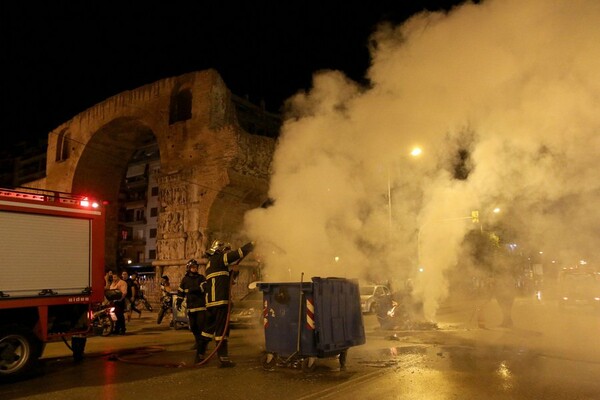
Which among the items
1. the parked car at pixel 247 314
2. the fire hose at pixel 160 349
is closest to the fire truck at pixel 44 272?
the fire hose at pixel 160 349

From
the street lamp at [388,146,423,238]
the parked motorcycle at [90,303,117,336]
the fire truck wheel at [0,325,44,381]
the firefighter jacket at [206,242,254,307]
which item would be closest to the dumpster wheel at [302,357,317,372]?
the firefighter jacket at [206,242,254,307]

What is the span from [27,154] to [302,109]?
196 feet

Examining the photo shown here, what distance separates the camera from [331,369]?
703 cm

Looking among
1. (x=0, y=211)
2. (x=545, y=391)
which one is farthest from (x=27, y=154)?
(x=545, y=391)

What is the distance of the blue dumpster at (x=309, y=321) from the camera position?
6.73 meters

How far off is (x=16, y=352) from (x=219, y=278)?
309 centimetres

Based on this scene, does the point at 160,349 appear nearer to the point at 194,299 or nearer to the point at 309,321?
the point at 194,299

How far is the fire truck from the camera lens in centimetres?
671

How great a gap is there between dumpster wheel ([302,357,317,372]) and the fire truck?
12.1 feet

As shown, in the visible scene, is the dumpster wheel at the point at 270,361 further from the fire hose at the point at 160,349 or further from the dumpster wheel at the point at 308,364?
the fire hose at the point at 160,349

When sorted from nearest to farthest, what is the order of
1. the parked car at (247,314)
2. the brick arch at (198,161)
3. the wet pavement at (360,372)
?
the wet pavement at (360,372) → the parked car at (247,314) → the brick arch at (198,161)

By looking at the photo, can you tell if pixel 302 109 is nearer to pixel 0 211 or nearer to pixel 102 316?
pixel 0 211

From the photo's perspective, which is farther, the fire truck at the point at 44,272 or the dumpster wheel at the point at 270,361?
the dumpster wheel at the point at 270,361

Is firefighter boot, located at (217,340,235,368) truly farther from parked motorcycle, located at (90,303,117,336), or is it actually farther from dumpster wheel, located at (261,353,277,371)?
parked motorcycle, located at (90,303,117,336)
